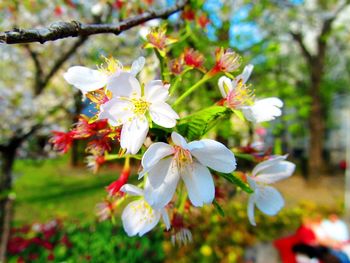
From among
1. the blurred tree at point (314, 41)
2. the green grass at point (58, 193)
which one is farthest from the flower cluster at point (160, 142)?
the blurred tree at point (314, 41)

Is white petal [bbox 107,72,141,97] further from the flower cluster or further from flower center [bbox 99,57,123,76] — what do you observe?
flower center [bbox 99,57,123,76]

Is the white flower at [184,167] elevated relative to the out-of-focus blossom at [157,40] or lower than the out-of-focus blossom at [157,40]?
lower

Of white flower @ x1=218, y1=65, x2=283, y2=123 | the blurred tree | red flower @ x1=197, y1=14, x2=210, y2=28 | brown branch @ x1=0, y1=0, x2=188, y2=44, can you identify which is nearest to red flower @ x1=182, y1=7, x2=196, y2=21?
red flower @ x1=197, y1=14, x2=210, y2=28

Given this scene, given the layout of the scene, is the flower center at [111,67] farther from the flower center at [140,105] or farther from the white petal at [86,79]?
the flower center at [140,105]

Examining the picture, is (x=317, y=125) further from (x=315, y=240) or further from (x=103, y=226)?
(x=103, y=226)

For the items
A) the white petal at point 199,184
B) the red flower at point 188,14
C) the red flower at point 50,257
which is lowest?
the red flower at point 50,257

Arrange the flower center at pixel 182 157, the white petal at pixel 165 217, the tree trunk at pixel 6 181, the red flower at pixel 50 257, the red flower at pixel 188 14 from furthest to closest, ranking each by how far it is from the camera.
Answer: the tree trunk at pixel 6 181, the red flower at pixel 50 257, the red flower at pixel 188 14, the white petal at pixel 165 217, the flower center at pixel 182 157

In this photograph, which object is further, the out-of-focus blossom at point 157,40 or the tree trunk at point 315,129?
the tree trunk at point 315,129
